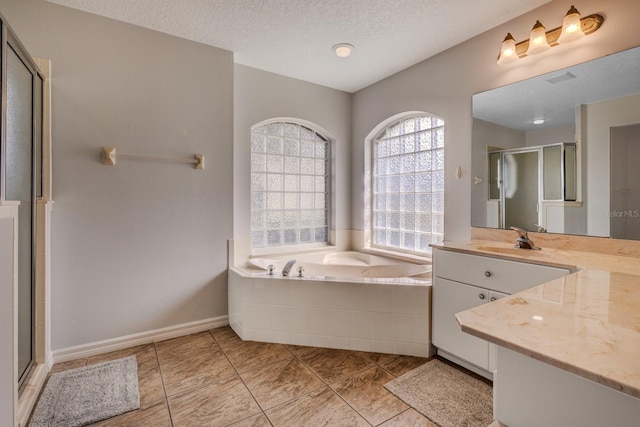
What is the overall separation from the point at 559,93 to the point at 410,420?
216 centimetres

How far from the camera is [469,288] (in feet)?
6.19

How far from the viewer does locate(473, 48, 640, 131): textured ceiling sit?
5.66 ft

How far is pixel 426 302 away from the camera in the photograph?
6.95ft

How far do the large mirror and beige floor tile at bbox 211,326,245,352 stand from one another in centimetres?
209

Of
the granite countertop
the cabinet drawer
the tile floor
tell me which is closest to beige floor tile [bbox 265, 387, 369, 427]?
the tile floor

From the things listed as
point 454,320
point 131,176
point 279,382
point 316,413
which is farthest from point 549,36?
point 131,176

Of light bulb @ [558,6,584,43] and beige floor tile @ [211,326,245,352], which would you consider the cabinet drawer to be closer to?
light bulb @ [558,6,584,43]

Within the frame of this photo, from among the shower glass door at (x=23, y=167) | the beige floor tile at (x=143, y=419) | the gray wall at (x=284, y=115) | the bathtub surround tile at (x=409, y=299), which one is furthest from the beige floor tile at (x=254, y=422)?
the gray wall at (x=284, y=115)

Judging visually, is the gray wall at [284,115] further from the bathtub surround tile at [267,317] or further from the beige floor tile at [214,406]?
the beige floor tile at [214,406]

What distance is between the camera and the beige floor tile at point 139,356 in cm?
206

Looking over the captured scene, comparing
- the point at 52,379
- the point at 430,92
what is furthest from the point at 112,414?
the point at 430,92

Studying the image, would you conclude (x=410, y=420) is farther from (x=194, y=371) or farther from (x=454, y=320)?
(x=194, y=371)

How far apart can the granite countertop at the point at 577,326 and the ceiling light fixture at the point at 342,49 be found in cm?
226

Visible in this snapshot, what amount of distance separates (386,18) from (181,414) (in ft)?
9.05
